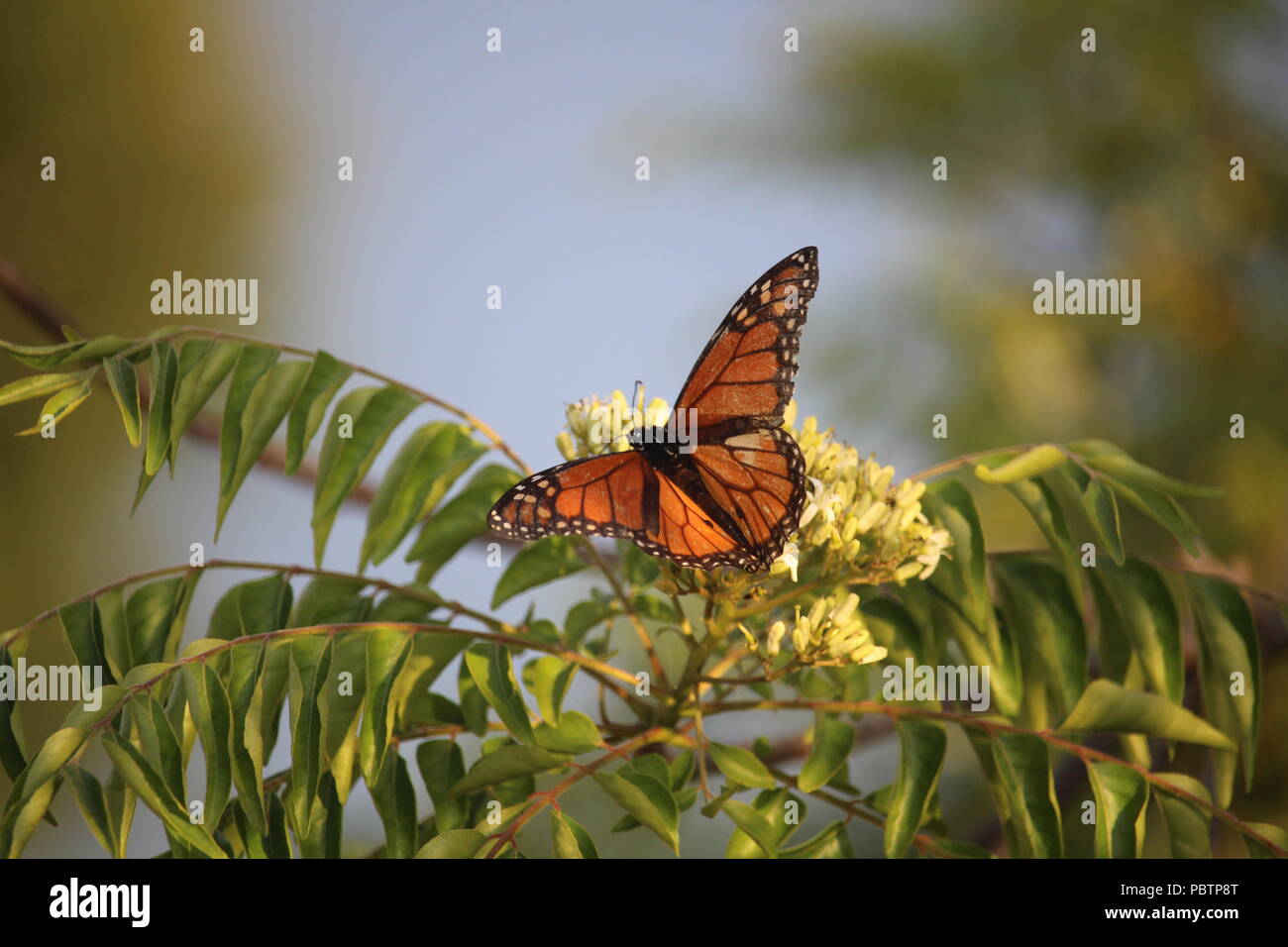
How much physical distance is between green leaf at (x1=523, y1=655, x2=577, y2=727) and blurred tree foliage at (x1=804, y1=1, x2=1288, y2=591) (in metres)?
1.73

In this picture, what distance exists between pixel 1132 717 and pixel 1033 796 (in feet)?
0.37

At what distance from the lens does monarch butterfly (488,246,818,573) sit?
86cm

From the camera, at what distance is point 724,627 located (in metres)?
0.92

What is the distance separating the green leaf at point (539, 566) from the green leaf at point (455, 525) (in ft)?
0.18

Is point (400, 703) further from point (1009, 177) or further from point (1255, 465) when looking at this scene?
point (1009, 177)

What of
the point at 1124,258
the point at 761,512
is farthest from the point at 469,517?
the point at 1124,258

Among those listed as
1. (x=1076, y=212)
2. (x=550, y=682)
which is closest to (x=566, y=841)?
(x=550, y=682)

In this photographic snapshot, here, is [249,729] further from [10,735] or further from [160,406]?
[160,406]

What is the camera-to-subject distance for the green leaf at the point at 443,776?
923 millimetres

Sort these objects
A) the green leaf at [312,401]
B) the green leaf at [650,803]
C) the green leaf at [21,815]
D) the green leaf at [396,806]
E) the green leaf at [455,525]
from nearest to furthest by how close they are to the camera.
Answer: the green leaf at [21,815] < the green leaf at [650,803] < the green leaf at [396,806] < the green leaf at [312,401] < the green leaf at [455,525]

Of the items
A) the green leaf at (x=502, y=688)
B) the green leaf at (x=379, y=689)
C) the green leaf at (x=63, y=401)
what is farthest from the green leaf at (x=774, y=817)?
the green leaf at (x=63, y=401)

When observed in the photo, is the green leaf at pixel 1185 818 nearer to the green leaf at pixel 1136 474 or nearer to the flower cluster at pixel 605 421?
the green leaf at pixel 1136 474

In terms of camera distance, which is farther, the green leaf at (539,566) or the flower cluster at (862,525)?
the green leaf at (539,566)

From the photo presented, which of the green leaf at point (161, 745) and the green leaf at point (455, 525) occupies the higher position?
the green leaf at point (455, 525)
